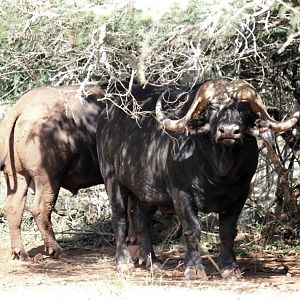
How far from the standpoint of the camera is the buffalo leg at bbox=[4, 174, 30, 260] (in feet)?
40.4

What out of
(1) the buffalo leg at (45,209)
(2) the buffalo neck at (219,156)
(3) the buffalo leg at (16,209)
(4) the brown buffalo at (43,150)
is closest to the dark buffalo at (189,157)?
(2) the buffalo neck at (219,156)

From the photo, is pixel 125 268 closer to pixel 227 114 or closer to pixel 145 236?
pixel 145 236

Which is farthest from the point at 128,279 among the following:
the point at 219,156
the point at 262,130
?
the point at 262,130

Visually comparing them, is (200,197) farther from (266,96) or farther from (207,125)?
(266,96)

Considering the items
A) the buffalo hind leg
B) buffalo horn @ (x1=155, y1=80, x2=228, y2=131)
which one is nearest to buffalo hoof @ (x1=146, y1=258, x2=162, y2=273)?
the buffalo hind leg

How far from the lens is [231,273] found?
34.0 ft

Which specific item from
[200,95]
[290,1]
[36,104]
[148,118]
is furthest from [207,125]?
[36,104]

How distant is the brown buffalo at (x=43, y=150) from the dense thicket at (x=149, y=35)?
94 cm

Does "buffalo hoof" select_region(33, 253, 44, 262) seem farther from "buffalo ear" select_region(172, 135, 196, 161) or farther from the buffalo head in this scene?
the buffalo head

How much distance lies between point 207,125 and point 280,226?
3.34m

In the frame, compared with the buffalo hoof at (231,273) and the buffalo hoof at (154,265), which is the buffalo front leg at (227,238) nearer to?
the buffalo hoof at (231,273)

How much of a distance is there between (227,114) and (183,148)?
1.02 metres

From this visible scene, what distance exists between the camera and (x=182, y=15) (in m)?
8.59

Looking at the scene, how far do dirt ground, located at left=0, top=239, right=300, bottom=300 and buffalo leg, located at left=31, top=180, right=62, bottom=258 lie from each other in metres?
0.18
